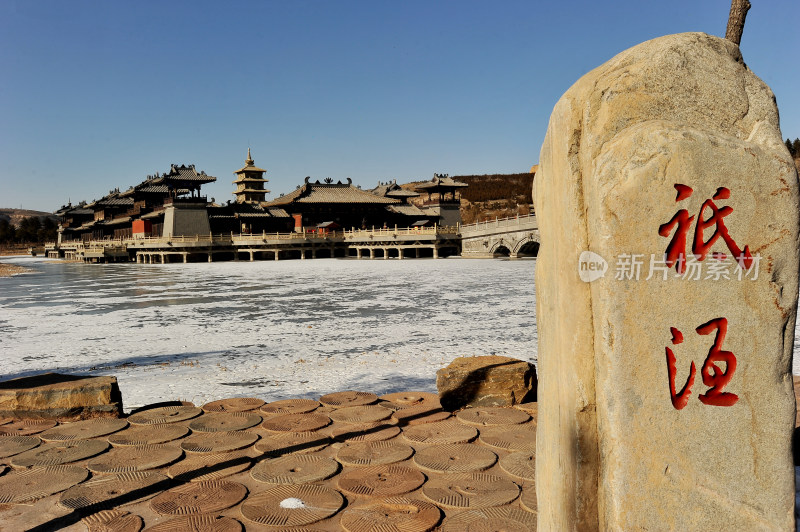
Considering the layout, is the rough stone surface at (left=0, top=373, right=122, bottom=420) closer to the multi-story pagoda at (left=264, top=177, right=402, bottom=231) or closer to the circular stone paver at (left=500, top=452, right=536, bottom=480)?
the circular stone paver at (left=500, top=452, right=536, bottom=480)

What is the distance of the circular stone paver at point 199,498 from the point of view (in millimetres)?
3152

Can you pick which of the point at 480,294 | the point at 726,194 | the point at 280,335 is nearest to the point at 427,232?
the point at 480,294

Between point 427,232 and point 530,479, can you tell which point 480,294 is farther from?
point 427,232

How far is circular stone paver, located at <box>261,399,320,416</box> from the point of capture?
4945 mm

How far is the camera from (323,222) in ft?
142

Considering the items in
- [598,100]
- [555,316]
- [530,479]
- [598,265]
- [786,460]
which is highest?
[598,100]

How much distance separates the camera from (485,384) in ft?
16.5

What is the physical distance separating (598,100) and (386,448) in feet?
9.28

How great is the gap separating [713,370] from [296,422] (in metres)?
3.36

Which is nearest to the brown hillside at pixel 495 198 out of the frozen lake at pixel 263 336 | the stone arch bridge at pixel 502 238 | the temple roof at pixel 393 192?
the temple roof at pixel 393 192

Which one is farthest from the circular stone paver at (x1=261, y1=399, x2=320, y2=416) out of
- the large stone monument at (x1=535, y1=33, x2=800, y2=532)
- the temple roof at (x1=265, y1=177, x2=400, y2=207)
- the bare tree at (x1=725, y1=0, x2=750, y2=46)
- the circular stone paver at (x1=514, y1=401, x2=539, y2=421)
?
the temple roof at (x1=265, y1=177, x2=400, y2=207)

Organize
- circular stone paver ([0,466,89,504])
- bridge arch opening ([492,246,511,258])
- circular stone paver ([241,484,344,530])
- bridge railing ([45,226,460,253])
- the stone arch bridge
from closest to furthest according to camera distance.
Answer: circular stone paver ([241,484,344,530]), circular stone paver ([0,466,89,504]), the stone arch bridge, bridge arch opening ([492,246,511,258]), bridge railing ([45,226,460,253])

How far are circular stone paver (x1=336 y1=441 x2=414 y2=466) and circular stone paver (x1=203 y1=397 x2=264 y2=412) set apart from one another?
135 cm

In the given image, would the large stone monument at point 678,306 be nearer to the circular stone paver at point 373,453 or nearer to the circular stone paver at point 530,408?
the circular stone paver at point 373,453
